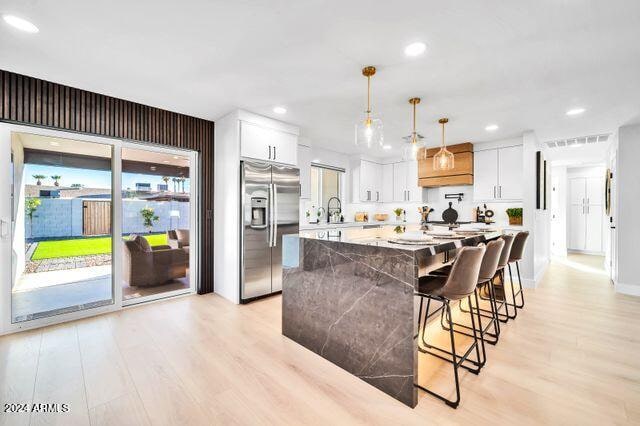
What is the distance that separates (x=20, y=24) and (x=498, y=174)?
605 cm

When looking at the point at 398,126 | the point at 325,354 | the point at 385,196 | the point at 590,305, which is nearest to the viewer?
the point at 325,354

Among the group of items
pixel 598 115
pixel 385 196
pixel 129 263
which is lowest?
pixel 129 263

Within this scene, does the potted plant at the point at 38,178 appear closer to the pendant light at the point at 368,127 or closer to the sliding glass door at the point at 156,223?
the sliding glass door at the point at 156,223

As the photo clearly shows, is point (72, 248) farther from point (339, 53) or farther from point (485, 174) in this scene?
point (485, 174)

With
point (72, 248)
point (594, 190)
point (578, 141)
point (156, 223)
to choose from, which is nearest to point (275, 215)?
point (156, 223)

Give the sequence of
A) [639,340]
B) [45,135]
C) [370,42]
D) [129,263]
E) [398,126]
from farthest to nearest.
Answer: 1. [398,126]
2. [129,263]
3. [45,135]
4. [639,340]
5. [370,42]

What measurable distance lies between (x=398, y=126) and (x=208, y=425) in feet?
13.3

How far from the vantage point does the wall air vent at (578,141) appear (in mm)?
4684

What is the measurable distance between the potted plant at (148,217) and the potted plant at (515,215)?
5.50 meters

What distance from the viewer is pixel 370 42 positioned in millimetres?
2123

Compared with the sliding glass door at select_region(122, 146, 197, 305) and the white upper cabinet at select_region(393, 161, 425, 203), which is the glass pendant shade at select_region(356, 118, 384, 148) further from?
the white upper cabinet at select_region(393, 161, 425, 203)

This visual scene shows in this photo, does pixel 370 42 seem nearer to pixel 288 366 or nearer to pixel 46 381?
pixel 288 366

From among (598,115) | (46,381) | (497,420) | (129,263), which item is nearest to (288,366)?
(497,420)

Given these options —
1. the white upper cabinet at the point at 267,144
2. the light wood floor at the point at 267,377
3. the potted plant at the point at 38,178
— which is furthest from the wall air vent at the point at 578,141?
the potted plant at the point at 38,178
